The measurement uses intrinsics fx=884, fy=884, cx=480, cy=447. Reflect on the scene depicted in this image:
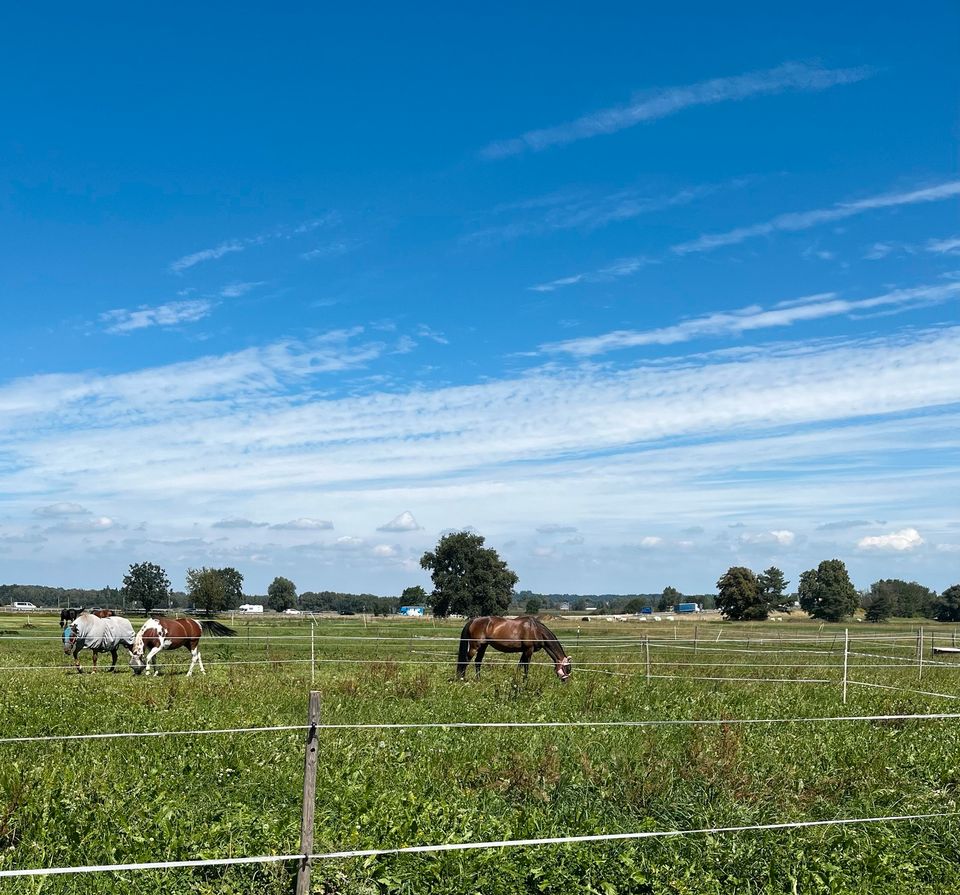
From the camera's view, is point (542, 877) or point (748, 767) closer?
point (542, 877)

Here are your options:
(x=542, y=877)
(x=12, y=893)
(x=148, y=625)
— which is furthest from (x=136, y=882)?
(x=148, y=625)

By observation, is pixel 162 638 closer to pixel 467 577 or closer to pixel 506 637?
pixel 506 637

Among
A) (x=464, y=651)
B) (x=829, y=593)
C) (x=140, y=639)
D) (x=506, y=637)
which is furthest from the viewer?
(x=829, y=593)

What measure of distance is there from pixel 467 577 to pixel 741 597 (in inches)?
1459

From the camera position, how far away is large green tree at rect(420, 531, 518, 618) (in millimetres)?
92312

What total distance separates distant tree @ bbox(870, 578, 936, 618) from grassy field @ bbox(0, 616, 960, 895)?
13781 cm

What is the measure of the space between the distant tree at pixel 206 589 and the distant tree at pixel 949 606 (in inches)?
3881

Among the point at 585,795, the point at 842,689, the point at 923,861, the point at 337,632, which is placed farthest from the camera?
the point at 337,632

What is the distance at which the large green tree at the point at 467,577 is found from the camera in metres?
92.3

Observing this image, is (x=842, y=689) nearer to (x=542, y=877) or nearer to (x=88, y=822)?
(x=542, y=877)

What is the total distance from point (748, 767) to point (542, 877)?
11.7 feet

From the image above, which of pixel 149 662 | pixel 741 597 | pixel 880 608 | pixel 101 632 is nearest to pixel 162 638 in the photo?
pixel 149 662

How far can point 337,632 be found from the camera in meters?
54.6

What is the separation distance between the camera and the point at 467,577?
93.0 metres
